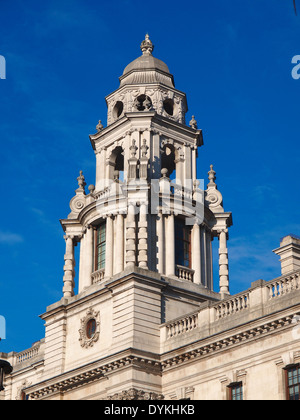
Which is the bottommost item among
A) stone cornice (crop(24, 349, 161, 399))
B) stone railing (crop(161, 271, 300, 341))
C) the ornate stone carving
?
the ornate stone carving

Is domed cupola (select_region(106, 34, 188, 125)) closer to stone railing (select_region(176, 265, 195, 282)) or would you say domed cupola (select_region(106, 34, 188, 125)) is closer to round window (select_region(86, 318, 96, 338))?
stone railing (select_region(176, 265, 195, 282))

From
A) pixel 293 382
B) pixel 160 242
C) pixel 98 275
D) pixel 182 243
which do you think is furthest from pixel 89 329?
pixel 293 382

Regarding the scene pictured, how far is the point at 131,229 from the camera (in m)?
53.3

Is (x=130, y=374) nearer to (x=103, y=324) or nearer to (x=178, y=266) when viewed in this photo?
(x=103, y=324)

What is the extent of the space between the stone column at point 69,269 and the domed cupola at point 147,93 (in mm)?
8814

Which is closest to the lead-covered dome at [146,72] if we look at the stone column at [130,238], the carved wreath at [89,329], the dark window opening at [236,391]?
the stone column at [130,238]

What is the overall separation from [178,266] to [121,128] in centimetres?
1064

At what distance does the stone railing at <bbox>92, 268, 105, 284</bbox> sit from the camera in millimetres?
55469

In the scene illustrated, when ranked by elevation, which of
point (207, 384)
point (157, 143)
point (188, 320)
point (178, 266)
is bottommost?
point (207, 384)

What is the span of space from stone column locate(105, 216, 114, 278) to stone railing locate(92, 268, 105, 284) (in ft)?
3.57

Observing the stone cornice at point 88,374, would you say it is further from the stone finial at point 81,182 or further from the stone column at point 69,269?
the stone finial at point 81,182

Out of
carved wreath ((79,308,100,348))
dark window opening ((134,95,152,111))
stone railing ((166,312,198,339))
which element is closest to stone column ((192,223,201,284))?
stone railing ((166,312,198,339))

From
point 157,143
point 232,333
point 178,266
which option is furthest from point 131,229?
point 232,333

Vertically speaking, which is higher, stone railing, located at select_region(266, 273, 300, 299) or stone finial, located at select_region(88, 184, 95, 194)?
stone finial, located at select_region(88, 184, 95, 194)
